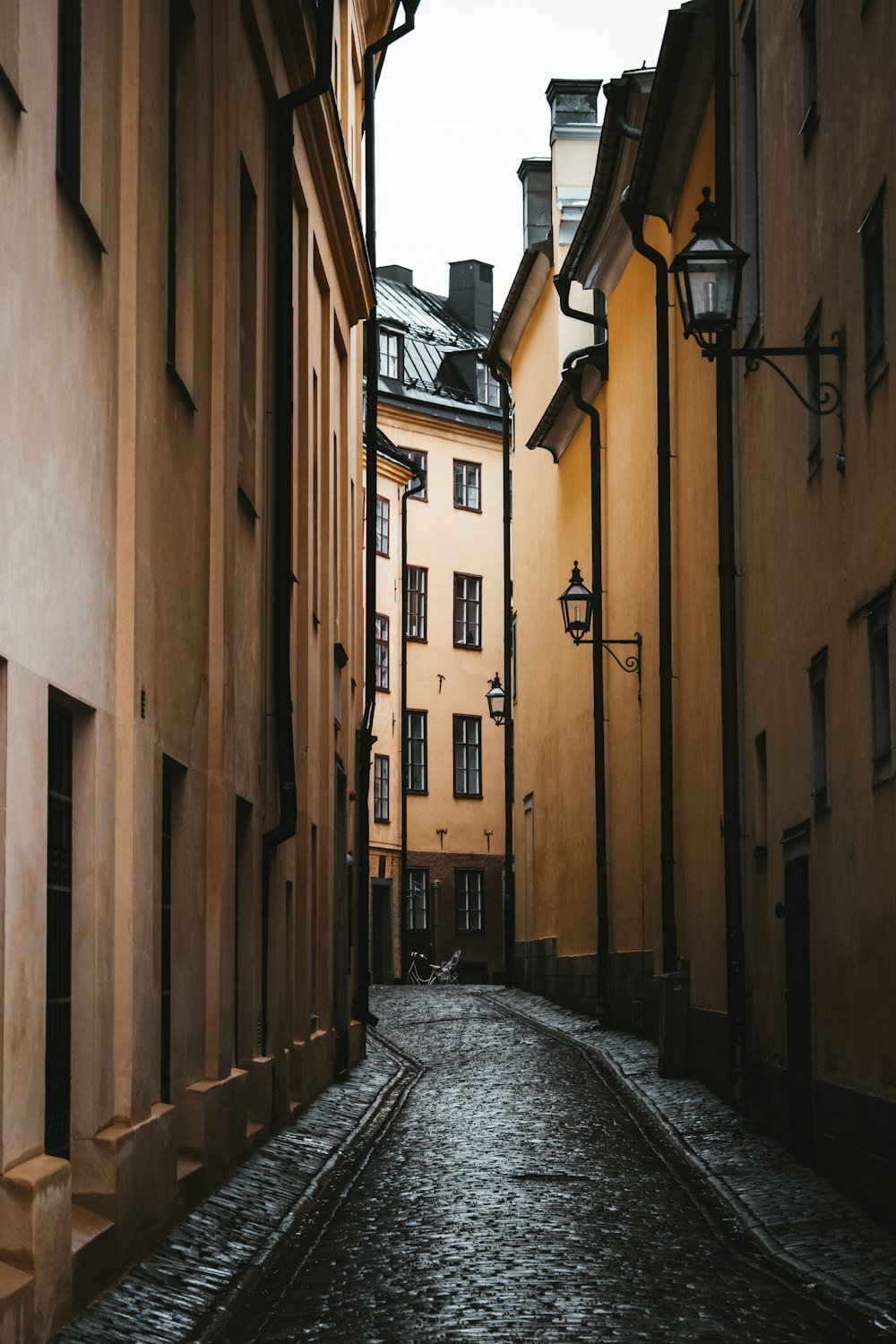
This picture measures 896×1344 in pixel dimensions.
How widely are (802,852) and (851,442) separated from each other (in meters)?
3.12

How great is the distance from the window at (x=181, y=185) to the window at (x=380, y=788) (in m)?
35.5

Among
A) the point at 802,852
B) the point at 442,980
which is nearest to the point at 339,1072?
the point at 802,852

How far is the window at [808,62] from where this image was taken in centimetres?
1270

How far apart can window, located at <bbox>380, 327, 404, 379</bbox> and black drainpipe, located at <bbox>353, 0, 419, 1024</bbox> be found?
86.3 ft

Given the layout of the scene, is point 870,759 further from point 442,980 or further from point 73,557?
point 442,980

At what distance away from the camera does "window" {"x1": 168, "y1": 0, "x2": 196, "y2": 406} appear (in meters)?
10.6

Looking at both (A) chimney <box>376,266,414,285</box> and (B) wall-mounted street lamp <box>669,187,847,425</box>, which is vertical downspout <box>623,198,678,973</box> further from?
(A) chimney <box>376,266,414,285</box>

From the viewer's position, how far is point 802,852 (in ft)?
43.1

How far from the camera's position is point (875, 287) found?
10758mm

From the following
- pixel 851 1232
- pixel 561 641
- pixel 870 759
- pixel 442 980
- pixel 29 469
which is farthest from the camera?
pixel 442 980

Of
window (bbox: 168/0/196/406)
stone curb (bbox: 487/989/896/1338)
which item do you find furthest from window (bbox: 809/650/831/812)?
window (bbox: 168/0/196/406)

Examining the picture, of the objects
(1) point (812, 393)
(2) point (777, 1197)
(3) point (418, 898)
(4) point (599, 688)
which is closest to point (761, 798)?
(1) point (812, 393)

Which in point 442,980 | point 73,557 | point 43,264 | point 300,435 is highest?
point 300,435

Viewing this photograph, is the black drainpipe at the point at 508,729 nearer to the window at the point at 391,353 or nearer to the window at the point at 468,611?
the window at the point at 468,611
